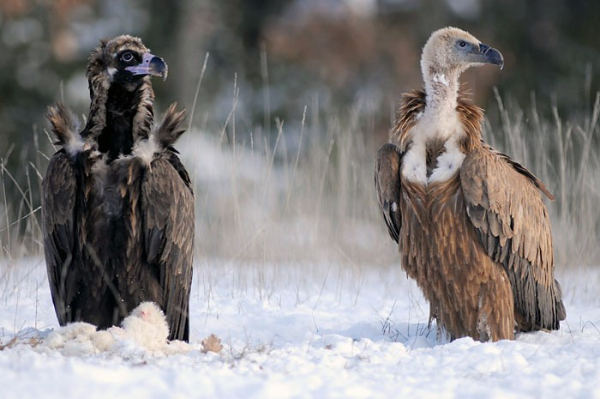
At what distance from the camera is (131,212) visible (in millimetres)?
5379

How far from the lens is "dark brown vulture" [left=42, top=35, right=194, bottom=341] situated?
17.7 feet

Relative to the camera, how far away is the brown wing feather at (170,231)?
17.7ft

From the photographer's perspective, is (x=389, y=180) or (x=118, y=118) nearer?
(x=118, y=118)

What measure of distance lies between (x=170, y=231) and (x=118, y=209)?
292 millimetres

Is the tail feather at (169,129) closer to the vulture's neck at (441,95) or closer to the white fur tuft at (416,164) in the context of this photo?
the white fur tuft at (416,164)

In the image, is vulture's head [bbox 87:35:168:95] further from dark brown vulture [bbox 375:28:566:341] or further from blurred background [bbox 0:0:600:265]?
blurred background [bbox 0:0:600:265]

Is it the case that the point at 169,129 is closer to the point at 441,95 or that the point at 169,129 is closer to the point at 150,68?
the point at 150,68

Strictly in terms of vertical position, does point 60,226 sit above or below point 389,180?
below

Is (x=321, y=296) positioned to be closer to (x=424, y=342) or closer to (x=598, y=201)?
(x=424, y=342)

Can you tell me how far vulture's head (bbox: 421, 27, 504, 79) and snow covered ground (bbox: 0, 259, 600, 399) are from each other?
1600mm

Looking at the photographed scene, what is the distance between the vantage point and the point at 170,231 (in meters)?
5.46

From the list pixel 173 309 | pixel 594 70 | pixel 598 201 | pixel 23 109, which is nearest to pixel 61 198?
pixel 173 309

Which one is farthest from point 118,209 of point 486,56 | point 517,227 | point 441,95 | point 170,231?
point 486,56

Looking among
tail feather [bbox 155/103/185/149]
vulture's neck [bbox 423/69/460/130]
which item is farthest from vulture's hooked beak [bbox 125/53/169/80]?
vulture's neck [bbox 423/69/460/130]
